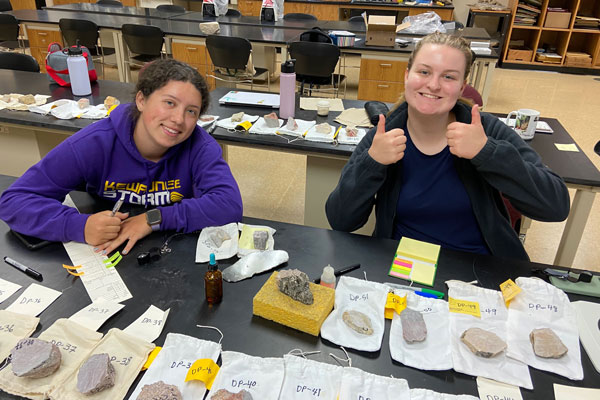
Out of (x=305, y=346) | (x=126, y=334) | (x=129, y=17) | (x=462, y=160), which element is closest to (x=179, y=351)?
(x=126, y=334)

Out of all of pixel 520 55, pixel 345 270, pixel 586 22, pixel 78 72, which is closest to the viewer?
pixel 345 270

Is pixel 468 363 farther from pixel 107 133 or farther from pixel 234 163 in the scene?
pixel 234 163

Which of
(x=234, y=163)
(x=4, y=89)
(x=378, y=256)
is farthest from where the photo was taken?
(x=234, y=163)

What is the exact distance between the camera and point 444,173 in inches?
54.5

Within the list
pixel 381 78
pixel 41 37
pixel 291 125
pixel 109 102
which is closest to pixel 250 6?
pixel 41 37

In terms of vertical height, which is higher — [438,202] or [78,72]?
[78,72]

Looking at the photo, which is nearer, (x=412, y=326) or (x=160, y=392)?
(x=160, y=392)

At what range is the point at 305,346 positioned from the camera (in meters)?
0.92

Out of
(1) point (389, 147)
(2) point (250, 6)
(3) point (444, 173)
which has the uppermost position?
(2) point (250, 6)

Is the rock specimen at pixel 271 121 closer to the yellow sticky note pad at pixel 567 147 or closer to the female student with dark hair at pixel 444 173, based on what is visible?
the female student with dark hair at pixel 444 173

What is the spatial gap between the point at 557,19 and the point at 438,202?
6084 millimetres

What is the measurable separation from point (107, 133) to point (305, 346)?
38.3 inches

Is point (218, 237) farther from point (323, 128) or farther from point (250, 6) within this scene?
point (250, 6)

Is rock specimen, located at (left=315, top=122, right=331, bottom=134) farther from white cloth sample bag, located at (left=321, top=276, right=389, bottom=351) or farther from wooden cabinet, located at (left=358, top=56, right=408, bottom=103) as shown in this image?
wooden cabinet, located at (left=358, top=56, right=408, bottom=103)
